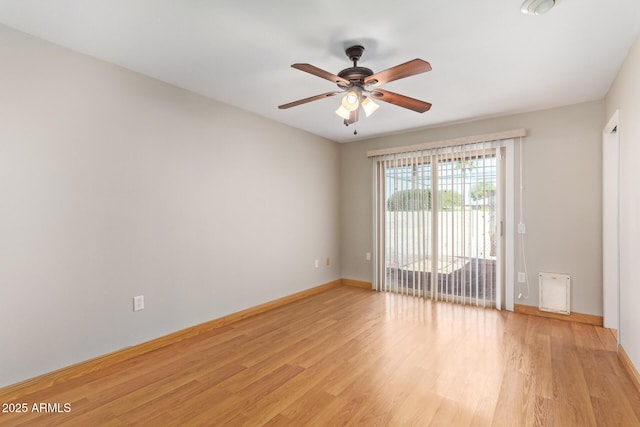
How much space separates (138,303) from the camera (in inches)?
106

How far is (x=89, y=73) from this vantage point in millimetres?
2400

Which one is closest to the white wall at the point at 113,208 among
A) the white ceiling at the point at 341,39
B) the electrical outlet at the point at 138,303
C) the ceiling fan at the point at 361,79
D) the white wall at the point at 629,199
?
the electrical outlet at the point at 138,303

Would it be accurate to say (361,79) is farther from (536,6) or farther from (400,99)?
(536,6)

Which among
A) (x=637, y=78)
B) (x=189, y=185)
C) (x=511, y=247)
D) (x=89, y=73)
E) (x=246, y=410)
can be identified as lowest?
(x=246, y=410)

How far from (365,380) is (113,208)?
239 cm

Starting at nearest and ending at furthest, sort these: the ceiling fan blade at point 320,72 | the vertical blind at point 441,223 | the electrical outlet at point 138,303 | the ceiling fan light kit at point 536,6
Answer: the ceiling fan light kit at point 536,6, the ceiling fan blade at point 320,72, the electrical outlet at point 138,303, the vertical blind at point 441,223

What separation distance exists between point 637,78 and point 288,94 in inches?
108

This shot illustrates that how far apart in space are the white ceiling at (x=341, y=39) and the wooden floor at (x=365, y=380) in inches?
94.8

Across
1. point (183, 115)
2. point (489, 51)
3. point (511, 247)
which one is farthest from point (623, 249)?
point (183, 115)

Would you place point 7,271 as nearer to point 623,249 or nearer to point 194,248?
point 194,248

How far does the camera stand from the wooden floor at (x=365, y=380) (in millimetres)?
1841

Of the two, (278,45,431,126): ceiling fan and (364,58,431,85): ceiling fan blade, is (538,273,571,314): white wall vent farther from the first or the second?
(364,58,431,85): ceiling fan blade

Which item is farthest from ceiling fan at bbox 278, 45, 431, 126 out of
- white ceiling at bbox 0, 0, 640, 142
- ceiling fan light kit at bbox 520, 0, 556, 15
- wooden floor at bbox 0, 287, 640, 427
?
wooden floor at bbox 0, 287, 640, 427

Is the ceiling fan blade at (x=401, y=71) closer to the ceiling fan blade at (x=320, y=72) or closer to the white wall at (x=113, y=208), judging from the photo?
the ceiling fan blade at (x=320, y=72)
